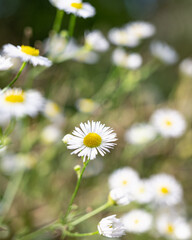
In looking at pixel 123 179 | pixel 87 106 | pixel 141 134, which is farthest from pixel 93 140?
pixel 141 134

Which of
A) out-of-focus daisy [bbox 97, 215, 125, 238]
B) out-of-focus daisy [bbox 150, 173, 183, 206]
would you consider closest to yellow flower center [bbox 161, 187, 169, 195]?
out-of-focus daisy [bbox 150, 173, 183, 206]

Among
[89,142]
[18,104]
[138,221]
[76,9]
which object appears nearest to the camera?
→ [89,142]

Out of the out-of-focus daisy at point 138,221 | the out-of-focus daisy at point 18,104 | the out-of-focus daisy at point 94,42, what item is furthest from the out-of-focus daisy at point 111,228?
the out-of-focus daisy at point 94,42

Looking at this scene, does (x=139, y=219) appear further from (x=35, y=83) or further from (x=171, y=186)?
(x=35, y=83)

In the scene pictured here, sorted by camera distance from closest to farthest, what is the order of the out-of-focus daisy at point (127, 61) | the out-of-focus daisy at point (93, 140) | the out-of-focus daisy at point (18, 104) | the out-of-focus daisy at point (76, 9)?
the out-of-focus daisy at point (93, 140), the out-of-focus daisy at point (18, 104), the out-of-focus daisy at point (76, 9), the out-of-focus daisy at point (127, 61)

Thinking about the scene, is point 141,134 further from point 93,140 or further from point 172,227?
point 93,140

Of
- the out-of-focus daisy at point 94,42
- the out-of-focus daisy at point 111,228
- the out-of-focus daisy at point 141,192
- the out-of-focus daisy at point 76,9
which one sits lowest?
the out-of-focus daisy at point 111,228

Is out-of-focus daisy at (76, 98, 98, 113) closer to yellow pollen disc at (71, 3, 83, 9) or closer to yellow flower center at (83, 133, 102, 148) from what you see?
yellow pollen disc at (71, 3, 83, 9)

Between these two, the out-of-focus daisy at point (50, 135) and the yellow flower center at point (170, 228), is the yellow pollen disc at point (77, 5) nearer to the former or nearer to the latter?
the out-of-focus daisy at point (50, 135)
